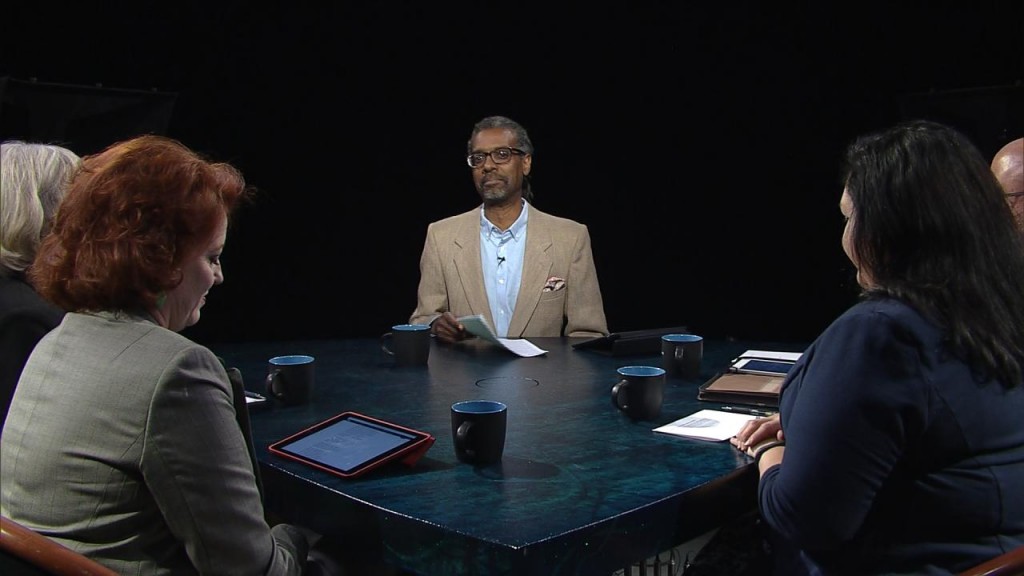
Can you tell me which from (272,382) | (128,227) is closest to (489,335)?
(272,382)

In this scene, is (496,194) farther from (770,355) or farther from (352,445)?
(352,445)

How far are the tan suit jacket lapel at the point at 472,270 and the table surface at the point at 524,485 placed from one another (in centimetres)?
130

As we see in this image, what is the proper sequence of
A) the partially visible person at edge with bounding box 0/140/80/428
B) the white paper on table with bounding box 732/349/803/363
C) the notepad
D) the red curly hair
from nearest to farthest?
the red curly hair < the partially visible person at edge with bounding box 0/140/80/428 < the notepad < the white paper on table with bounding box 732/349/803/363

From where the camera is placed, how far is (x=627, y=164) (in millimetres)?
4754

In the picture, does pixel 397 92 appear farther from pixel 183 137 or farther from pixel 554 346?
pixel 554 346

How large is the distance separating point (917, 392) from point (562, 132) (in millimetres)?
3746

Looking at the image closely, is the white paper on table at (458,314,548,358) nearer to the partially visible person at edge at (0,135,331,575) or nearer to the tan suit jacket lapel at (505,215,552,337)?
the tan suit jacket lapel at (505,215,552,337)

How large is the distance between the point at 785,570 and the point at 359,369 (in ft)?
4.12

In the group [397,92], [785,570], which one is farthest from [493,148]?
[785,570]

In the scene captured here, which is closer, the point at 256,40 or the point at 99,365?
the point at 99,365

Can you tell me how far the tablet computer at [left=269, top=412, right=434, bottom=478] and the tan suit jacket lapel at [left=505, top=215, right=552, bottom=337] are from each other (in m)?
1.80

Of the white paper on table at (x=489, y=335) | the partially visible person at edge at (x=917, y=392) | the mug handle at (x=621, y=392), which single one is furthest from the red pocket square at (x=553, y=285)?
the partially visible person at edge at (x=917, y=392)

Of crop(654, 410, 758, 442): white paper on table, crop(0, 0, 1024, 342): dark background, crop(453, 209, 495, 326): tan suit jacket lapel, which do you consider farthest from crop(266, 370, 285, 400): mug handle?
crop(0, 0, 1024, 342): dark background

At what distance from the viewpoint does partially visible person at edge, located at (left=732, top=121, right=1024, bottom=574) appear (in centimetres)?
116
